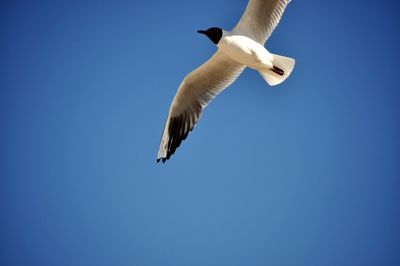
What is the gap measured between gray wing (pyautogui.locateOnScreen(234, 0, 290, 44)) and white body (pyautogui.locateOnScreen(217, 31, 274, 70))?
0.15m

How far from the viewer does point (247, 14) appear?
6.94 metres

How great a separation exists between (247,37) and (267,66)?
392 mm

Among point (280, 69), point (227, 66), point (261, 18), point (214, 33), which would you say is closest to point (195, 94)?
point (227, 66)

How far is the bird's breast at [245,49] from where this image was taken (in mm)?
6852

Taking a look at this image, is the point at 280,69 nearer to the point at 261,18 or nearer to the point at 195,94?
the point at 261,18

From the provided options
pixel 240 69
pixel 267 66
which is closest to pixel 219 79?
pixel 240 69

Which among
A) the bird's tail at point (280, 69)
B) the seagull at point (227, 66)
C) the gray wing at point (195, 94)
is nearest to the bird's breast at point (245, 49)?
the seagull at point (227, 66)

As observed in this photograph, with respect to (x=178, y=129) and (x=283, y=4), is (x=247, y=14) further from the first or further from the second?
(x=178, y=129)

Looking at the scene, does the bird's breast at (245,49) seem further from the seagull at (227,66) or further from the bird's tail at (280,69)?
the bird's tail at (280,69)

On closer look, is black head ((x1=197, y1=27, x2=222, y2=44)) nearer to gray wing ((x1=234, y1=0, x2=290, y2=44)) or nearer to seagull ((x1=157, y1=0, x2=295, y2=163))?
seagull ((x1=157, y1=0, x2=295, y2=163))

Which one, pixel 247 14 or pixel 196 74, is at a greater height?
pixel 247 14

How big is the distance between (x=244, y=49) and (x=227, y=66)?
67 cm

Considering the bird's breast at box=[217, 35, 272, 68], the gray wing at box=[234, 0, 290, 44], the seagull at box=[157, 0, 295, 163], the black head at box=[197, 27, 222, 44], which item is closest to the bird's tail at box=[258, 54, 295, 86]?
the seagull at box=[157, 0, 295, 163]

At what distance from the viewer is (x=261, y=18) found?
702 cm
